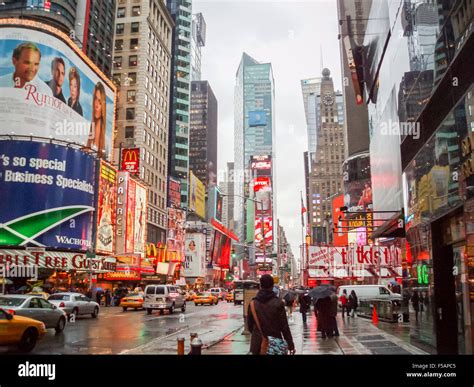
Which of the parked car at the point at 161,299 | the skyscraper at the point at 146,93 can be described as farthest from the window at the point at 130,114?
the parked car at the point at 161,299

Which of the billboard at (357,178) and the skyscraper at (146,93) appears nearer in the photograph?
the skyscraper at (146,93)

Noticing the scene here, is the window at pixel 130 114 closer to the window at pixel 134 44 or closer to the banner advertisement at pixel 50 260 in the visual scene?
the window at pixel 134 44

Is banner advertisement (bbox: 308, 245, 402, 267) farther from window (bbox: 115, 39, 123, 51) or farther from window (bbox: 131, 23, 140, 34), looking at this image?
window (bbox: 131, 23, 140, 34)

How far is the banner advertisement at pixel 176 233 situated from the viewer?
80.2 meters

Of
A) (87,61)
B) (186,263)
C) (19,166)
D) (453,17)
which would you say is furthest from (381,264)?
(186,263)

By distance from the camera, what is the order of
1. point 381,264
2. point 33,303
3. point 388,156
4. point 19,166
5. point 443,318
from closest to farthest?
1. point 443,318
2. point 33,303
3. point 388,156
4. point 381,264
5. point 19,166

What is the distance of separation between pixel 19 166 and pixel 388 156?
3034 cm

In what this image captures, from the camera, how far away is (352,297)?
2648cm

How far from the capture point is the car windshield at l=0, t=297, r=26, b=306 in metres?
15.6

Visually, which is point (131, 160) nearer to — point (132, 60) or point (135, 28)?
point (132, 60)

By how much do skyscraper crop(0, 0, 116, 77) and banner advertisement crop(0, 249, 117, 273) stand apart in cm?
3520

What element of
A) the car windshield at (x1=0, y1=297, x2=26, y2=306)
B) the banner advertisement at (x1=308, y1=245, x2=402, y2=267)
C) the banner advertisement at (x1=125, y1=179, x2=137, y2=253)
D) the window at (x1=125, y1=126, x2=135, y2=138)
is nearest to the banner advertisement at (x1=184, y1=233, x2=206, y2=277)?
the window at (x1=125, y1=126, x2=135, y2=138)

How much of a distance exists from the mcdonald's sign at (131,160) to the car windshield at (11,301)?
41902 mm
